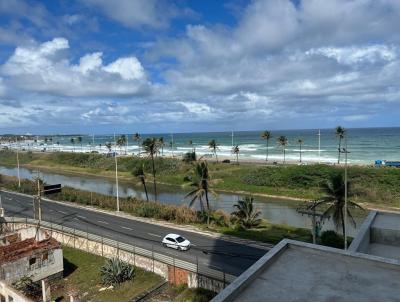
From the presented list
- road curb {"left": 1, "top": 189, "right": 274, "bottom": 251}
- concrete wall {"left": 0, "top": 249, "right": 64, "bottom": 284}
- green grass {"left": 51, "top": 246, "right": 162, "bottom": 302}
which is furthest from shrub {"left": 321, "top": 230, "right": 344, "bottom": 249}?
concrete wall {"left": 0, "top": 249, "right": 64, "bottom": 284}

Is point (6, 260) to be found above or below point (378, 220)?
below

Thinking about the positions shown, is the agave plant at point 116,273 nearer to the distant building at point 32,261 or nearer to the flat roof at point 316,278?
the distant building at point 32,261

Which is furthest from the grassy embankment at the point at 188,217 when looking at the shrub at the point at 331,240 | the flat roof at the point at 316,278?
the flat roof at the point at 316,278

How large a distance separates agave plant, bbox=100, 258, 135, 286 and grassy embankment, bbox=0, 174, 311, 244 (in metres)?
13.4

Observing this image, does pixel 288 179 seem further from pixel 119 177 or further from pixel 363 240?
pixel 363 240

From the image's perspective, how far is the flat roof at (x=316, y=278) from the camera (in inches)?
353

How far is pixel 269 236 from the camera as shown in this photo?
125 feet

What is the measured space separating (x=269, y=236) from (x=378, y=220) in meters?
19.2

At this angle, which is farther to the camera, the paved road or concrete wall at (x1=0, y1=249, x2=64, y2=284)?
the paved road

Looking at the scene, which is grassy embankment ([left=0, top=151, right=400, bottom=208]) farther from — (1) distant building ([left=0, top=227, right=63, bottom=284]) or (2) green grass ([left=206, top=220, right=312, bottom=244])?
(1) distant building ([left=0, top=227, right=63, bottom=284])

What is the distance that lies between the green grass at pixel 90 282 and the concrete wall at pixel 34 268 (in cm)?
138

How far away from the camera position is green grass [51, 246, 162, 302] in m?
27.5

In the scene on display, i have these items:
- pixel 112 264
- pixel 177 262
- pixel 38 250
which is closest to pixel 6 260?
pixel 38 250

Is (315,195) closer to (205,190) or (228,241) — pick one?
(205,190)
